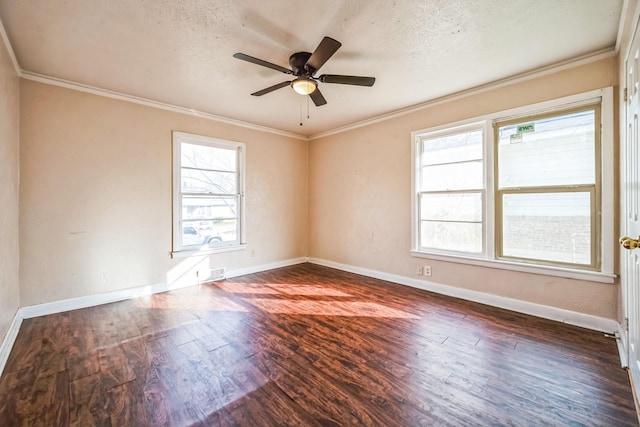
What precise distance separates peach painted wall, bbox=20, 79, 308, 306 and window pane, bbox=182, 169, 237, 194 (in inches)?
11.2

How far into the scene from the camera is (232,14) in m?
2.11

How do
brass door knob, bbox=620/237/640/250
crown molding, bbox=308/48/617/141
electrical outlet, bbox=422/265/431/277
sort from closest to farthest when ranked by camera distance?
1. brass door knob, bbox=620/237/640/250
2. crown molding, bbox=308/48/617/141
3. electrical outlet, bbox=422/265/431/277

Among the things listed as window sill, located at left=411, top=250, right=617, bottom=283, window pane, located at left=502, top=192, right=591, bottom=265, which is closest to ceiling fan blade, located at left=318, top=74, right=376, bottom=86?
window pane, located at left=502, top=192, right=591, bottom=265

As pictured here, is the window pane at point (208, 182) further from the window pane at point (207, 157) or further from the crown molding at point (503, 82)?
the crown molding at point (503, 82)

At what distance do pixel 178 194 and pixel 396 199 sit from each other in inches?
129

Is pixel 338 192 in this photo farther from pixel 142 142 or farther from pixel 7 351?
pixel 7 351

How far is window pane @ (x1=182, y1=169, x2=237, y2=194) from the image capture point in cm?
420

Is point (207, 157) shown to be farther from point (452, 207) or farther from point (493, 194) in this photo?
point (493, 194)

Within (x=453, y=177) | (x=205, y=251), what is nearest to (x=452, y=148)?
(x=453, y=177)

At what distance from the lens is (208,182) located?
443 centimetres

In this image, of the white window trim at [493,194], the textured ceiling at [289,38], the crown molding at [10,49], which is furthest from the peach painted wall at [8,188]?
the white window trim at [493,194]

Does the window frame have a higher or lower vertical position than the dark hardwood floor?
higher

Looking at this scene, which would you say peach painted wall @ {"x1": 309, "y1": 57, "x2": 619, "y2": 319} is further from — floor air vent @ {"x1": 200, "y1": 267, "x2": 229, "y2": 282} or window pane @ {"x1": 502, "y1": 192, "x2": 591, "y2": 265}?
floor air vent @ {"x1": 200, "y1": 267, "x2": 229, "y2": 282}

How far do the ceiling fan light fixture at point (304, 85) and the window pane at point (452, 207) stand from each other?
7.46 ft
